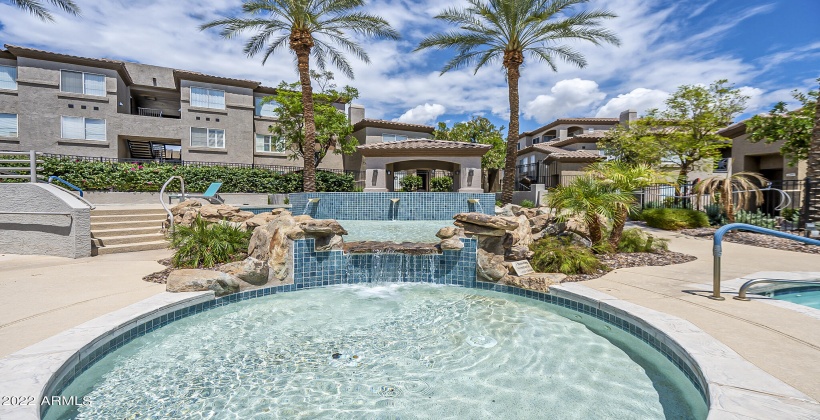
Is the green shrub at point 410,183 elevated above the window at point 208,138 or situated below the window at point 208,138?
below

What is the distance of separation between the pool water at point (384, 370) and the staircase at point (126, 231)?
5.96 m

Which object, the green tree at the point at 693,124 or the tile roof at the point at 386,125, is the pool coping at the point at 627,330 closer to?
the green tree at the point at 693,124

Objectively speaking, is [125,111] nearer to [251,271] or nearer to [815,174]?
[251,271]

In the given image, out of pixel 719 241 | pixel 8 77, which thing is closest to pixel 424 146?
pixel 719 241

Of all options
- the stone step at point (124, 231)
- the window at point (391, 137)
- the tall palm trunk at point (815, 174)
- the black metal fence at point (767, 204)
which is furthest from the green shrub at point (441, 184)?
the stone step at point (124, 231)

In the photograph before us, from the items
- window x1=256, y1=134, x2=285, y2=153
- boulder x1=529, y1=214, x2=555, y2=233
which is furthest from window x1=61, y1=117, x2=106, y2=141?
boulder x1=529, y1=214, x2=555, y2=233

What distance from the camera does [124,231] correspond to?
32.6 ft

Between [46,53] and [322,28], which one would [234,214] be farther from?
[46,53]

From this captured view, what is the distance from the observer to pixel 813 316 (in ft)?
14.4

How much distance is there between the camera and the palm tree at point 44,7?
11.3m

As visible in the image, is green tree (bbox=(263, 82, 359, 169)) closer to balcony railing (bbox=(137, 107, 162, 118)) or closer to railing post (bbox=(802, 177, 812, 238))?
balcony railing (bbox=(137, 107, 162, 118))

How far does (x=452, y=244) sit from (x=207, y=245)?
5.41 m

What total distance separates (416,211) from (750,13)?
1449 cm

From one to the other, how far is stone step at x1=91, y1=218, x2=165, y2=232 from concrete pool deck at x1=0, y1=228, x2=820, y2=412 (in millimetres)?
1709
